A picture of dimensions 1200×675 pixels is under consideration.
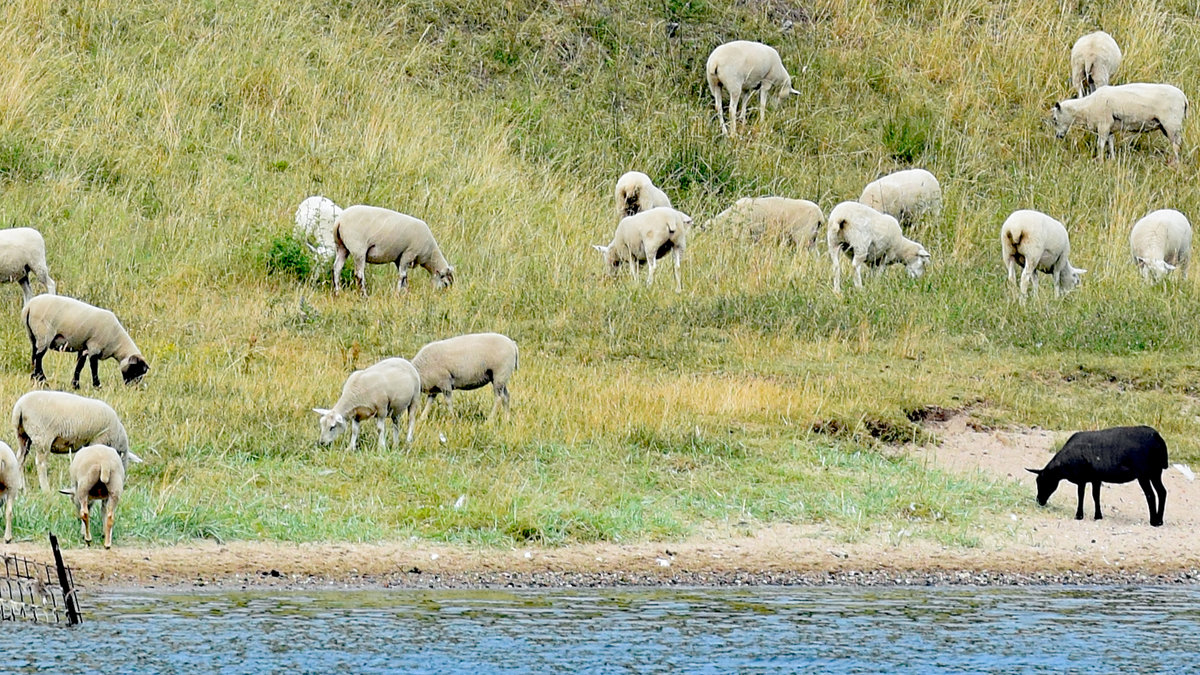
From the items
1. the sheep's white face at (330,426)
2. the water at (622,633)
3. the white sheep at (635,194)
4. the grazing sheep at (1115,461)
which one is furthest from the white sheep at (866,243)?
the water at (622,633)

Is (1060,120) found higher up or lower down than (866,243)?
higher up

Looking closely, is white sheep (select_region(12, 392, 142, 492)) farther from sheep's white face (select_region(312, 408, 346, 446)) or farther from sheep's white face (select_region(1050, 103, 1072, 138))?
sheep's white face (select_region(1050, 103, 1072, 138))

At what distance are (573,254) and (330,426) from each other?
6.74 meters

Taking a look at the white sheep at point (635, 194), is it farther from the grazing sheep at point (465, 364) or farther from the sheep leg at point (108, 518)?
the sheep leg at point (108, 518)

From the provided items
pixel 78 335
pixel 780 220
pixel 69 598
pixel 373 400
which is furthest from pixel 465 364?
pixel 780 220

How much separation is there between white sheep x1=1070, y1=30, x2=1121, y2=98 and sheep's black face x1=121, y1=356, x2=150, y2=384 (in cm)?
1377

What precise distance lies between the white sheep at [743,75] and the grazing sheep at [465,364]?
1003 cm

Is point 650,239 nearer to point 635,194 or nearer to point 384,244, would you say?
point 635,194

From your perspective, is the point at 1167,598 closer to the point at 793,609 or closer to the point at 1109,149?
the point at 793,609

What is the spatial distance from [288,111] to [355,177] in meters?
1.89

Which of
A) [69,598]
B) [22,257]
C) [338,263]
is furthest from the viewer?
[338,263]

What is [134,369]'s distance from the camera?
38.6 feet

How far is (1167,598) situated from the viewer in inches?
349

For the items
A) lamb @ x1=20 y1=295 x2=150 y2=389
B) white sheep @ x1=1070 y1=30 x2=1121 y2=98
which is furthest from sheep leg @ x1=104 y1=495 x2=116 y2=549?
white sheep @ x1=1070 y1=30 x2=1121 y2=98
